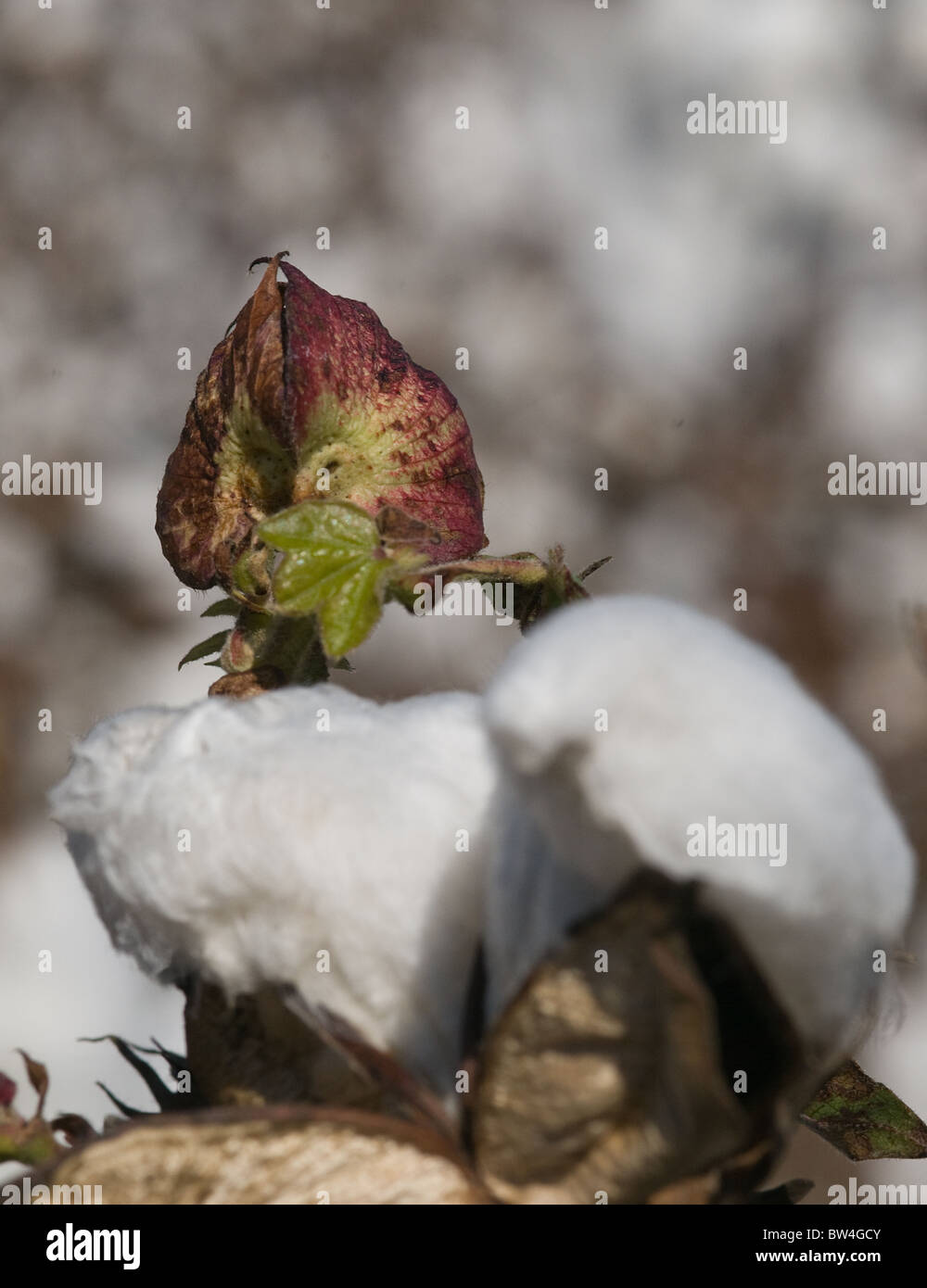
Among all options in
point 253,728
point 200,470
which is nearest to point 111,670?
point 200,470

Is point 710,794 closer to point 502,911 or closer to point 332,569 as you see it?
point 502,911

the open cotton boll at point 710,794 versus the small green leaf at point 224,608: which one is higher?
the small green leaf at point 224,608

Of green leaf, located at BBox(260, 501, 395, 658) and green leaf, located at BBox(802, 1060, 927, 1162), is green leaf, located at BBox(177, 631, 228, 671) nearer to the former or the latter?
green leaf, located at BBox(260, 501, 395, 658)

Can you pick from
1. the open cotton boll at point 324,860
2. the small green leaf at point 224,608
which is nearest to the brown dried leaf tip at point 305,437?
the small green leaf at point 224,608

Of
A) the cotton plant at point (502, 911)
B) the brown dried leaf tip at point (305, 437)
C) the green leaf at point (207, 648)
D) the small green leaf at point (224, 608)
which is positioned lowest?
the cotton plant at point (502, 911)

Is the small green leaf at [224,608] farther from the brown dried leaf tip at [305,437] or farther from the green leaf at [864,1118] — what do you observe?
the green leaf at [864,1118]

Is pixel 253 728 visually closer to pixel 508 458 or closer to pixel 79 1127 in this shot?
pixel 79 1127

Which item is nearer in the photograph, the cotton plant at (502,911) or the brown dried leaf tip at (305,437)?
the cotton plant at (502,911)

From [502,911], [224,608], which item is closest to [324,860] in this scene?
[502,911]
